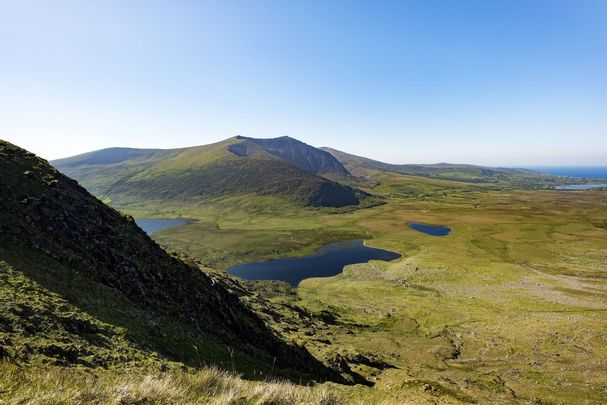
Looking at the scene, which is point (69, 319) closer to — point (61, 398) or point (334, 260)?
point (61, 398)

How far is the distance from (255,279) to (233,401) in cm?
9932

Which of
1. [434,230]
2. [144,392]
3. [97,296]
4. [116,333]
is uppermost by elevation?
[144,392]

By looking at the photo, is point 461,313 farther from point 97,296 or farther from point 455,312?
point 97,296

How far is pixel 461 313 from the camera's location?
7688 cm

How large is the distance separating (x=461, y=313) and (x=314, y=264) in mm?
61487

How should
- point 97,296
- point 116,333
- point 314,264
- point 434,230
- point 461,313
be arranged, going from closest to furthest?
point 116,333 < point 97,296 < point 461,313 < point 314,264 < point 434,230

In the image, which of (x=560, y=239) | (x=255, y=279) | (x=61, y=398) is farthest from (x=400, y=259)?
(x=61, y=398)

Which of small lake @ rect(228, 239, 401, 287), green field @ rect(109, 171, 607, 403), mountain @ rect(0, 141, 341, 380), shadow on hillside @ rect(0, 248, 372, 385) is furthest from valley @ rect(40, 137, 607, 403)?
mountain @ rect(0, 141, 341, 380)

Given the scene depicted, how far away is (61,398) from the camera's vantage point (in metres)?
9.63

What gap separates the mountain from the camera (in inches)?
761

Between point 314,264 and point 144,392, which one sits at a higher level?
point 144,392

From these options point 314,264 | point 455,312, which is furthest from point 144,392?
point 314,264

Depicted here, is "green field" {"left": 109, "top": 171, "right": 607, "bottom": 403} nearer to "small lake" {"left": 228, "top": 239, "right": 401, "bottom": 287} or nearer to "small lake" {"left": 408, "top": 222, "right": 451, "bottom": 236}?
"small lake" {"left": 228, "top": 239, "right": 401, "bottom": 287}

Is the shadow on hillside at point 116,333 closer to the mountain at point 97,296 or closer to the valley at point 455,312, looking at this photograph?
the mountain at point 97,296
